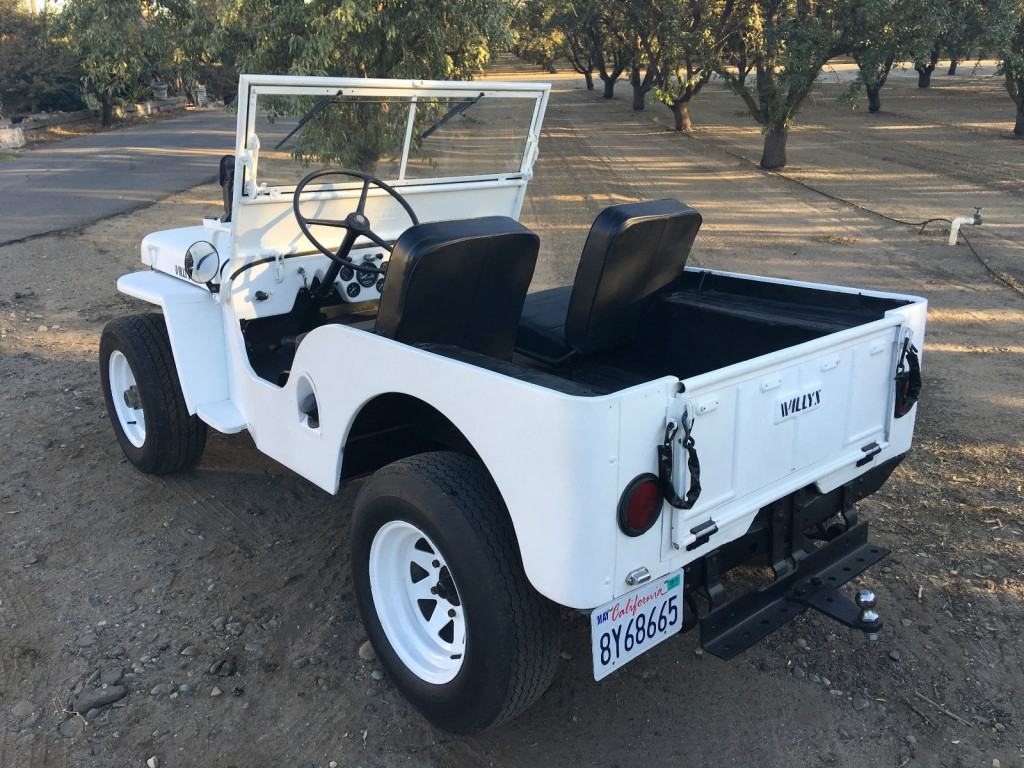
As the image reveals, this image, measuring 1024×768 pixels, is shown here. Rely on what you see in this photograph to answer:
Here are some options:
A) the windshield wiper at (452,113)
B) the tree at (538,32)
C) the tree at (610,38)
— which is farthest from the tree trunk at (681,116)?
the windshield wiper at (452,113)

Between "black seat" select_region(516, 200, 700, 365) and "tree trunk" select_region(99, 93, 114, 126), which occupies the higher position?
"tree trunk" select_region(99, 93, 114, 126)

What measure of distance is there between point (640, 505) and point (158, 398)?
8.78ft

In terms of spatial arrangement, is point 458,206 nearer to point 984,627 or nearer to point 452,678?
point 452,678

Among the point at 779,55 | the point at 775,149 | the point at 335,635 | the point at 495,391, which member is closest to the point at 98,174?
the point at 779,55

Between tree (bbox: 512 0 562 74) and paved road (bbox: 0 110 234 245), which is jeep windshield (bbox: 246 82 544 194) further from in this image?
paved road (bbox: 0 110 234 245)

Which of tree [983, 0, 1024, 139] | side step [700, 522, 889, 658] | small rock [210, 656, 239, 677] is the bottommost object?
small rock [210, 656, 239, 677]

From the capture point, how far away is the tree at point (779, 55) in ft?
45.4

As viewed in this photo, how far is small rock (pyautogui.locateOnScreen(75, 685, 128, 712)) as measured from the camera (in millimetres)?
2707

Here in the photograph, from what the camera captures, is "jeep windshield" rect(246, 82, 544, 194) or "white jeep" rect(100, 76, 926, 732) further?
"jeep windshield" rect(246, 82, 544, 194)

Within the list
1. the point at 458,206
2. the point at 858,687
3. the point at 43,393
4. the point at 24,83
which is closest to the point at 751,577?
the point at 858,687

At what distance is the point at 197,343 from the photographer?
12.2 ft

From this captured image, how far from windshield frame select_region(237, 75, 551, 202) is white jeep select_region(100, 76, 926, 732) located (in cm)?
1

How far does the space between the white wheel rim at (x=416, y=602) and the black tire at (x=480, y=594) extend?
0.36 feet

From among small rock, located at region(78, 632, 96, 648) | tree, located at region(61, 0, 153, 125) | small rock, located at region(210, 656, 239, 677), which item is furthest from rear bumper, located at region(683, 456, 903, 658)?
tree, located at region(61, 0, 153, 125)
